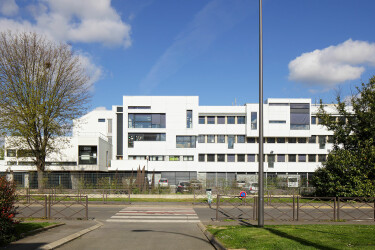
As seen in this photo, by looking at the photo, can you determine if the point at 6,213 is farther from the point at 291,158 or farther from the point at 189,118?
the point at 291,158

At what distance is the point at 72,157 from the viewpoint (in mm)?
43344

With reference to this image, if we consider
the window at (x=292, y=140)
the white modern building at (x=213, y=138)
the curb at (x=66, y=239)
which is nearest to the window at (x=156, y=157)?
the white modern building at (x=213, y=138)

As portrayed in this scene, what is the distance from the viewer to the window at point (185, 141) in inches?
1848

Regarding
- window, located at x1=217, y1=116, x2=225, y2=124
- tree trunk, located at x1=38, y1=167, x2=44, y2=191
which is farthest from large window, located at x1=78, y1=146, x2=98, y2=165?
window, located at x1=217, y1=116, x2=225, y2=124

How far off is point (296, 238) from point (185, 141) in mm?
37185

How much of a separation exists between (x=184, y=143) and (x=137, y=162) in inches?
282

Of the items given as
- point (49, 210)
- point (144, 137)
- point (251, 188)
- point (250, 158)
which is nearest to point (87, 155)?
point (144, 137)

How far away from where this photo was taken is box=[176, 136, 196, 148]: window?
46.9 m

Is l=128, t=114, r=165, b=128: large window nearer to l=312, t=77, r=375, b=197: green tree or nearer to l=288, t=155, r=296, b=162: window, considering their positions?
l=288, t=155, r=296, b=162: window

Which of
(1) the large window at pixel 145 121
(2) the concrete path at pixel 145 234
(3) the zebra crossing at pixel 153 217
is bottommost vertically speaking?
(3) the zebra crossing at pixel 153 217

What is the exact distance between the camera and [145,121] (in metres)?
47.1

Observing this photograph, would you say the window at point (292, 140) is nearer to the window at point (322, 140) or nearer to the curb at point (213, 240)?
the window at point (322, 140)

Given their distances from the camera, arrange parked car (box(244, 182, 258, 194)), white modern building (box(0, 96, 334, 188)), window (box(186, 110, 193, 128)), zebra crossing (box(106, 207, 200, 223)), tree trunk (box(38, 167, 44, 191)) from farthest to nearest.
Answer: window (box(186, 110, 193, 128)) → white modern building (box(0, 96, 334, 188)) → parked car (box(244, 182, 258, 194)) → tree trunk (box(38, 167, 44, 191)) → zebra crossing (box(106, 207, 200, 223))

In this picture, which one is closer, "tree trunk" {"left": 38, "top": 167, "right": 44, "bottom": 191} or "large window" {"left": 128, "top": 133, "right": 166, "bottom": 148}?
"tree trunk" {"left": 38, "top": 167, "right": 44, "bottom": 191}
